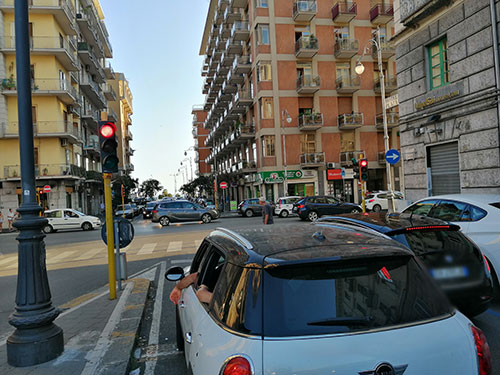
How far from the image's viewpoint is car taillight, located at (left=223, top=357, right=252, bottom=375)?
5.81 feet

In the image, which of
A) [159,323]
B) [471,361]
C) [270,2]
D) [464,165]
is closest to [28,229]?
[159,323]

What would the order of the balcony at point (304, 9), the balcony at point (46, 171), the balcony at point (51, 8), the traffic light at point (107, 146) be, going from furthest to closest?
the balcony at point (304, 9) → the balcony at point (46, 171) → the balcony at point (51, 8) → the traffic light at point (107, 146)

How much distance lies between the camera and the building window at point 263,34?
3638 centimetres

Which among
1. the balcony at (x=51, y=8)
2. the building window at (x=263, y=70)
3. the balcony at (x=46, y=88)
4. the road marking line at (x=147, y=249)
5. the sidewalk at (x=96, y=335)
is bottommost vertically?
the road marking line at (x=147, y=249)

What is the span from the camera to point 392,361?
1816 millimetres

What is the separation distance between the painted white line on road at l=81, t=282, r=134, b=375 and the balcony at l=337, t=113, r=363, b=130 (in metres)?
33.9

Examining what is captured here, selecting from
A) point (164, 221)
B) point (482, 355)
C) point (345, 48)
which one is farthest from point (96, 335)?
point (345, 48)

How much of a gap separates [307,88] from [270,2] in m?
9.01

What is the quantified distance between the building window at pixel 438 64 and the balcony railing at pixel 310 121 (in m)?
22.0

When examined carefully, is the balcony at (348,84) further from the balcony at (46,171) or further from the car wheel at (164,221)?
the balcony at (46,171)

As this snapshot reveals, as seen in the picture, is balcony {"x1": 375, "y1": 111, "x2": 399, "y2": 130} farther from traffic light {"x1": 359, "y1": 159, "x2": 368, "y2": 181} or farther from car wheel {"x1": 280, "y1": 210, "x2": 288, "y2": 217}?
traffic light {"x1": 359, "y1": 159, "x2": 368, "y2": 181}

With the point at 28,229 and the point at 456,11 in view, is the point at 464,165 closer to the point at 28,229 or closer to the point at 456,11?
the point at 456,11

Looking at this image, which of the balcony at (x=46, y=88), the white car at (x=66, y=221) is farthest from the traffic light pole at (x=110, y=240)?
the balcony at (x=46, y=88)

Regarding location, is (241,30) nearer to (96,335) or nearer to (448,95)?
(448,95)
